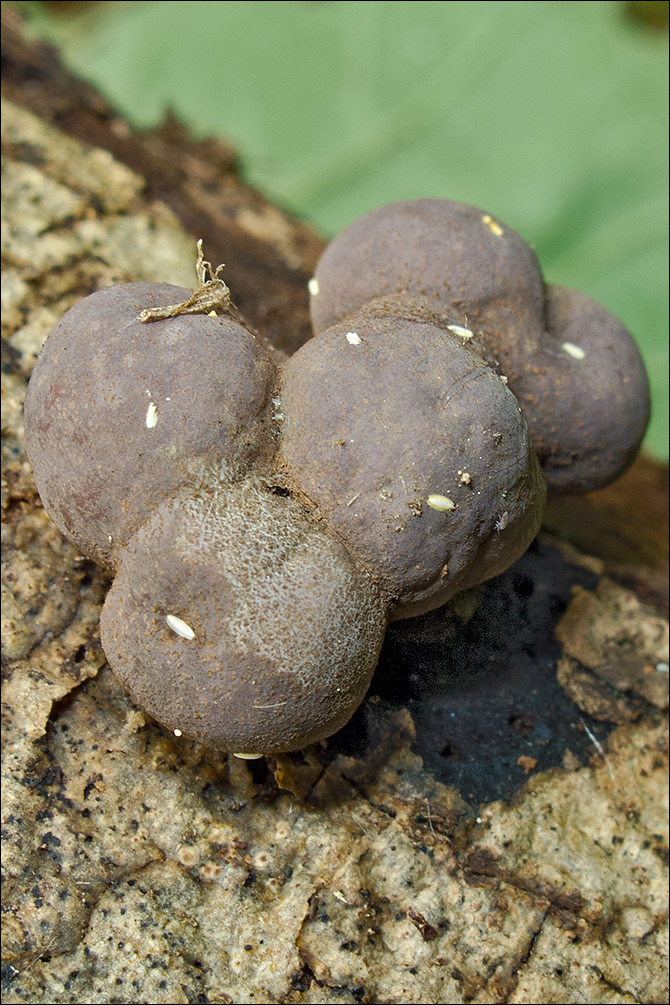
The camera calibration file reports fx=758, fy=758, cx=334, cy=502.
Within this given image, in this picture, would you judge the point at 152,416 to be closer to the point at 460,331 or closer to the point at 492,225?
the point at 460,331

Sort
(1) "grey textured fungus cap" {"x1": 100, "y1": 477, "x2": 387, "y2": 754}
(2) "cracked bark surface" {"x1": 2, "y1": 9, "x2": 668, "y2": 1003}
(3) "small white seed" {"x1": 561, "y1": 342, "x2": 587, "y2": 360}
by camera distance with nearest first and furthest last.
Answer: (1) "grey textured fungus cap" {"x1": 100, "y1": 477, "x2": 387, "y2": 754}
(2) "cracked bark surface" {"x1": 2, "y1": 9, "x2": 668, "y2": 1003}
(3) "small white seed" {"x1": 561, "y1": 342, "x2": 587, "y2": 360}

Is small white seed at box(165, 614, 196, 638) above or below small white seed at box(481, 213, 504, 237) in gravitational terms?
below

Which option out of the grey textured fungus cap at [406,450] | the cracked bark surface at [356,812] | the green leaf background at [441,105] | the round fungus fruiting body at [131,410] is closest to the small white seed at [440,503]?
the grey textured fungus cap at [406,450]

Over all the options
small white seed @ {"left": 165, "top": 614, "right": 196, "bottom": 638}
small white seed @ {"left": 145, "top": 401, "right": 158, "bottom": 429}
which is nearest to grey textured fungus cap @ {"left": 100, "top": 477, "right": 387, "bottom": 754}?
small white seed @ {"left": 165, "top": 614, "right": 196, "bottom": 638}

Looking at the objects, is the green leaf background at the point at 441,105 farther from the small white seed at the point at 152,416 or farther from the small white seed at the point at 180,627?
the small white seed at the point at 180,627

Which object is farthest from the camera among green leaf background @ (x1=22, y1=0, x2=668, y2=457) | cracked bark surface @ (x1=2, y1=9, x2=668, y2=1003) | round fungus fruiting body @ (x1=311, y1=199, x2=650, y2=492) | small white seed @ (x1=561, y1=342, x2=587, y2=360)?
green leaf background @ (x1=22, y1=0, x2=668, y2=457)

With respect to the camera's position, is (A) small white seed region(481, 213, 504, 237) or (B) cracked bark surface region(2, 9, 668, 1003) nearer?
(B) cracked bark surface region(2, 9, 668, 1003)

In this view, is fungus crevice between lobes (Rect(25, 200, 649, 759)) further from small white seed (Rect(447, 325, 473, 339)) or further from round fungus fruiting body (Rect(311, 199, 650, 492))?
round fungus fruiting body (Rect(311, 199, 650, 492))

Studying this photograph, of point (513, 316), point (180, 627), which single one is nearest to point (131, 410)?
point (180, 627)
